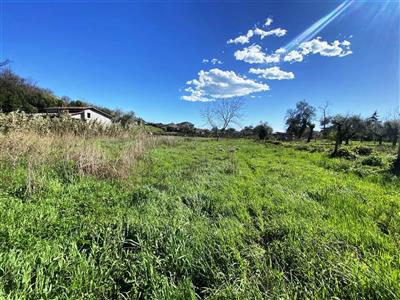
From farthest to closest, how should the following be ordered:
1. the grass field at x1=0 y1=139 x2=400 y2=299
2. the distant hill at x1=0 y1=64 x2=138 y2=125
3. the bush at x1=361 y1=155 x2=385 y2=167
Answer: the distant hill at x1=0 y1=64 x2=138 y2=125 → the bush at x1=361 y1=155 x2=385 y2=167 → the grass field at x1=0 y1=139 x2=400 y2=299

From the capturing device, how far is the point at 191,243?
3.48m

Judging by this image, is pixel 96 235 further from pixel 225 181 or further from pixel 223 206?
pixel 225 181

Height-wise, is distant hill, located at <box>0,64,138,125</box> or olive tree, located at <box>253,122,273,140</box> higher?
distant hill, located at <box>0,64,138,125</box>

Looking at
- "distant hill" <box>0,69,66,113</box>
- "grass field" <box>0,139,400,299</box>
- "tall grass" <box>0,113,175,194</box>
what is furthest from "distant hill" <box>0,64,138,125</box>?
"grass field" <box>0,139,400,299</box>

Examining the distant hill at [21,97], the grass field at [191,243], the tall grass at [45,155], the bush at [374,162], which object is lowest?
the grass field at [191,243]

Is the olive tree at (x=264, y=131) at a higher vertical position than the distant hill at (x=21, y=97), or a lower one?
lower

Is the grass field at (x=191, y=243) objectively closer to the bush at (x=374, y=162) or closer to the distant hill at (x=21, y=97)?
the bush at (x=374, y=162)

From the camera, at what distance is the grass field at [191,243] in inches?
103

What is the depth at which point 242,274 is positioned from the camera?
2.85 metres

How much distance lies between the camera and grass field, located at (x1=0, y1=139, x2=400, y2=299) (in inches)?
103

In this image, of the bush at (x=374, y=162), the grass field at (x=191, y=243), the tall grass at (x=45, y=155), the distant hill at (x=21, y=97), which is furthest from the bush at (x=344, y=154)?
the distant hill at (x=21, y=97)

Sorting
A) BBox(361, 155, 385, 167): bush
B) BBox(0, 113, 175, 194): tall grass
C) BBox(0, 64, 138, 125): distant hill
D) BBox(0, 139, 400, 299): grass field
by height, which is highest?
BBox(0, 64, 138, 125): distant hill

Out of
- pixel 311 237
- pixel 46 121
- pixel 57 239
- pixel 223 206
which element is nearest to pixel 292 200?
pixel 223 206

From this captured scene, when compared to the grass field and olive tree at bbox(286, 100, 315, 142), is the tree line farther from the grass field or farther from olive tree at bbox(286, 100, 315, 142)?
the grass field
